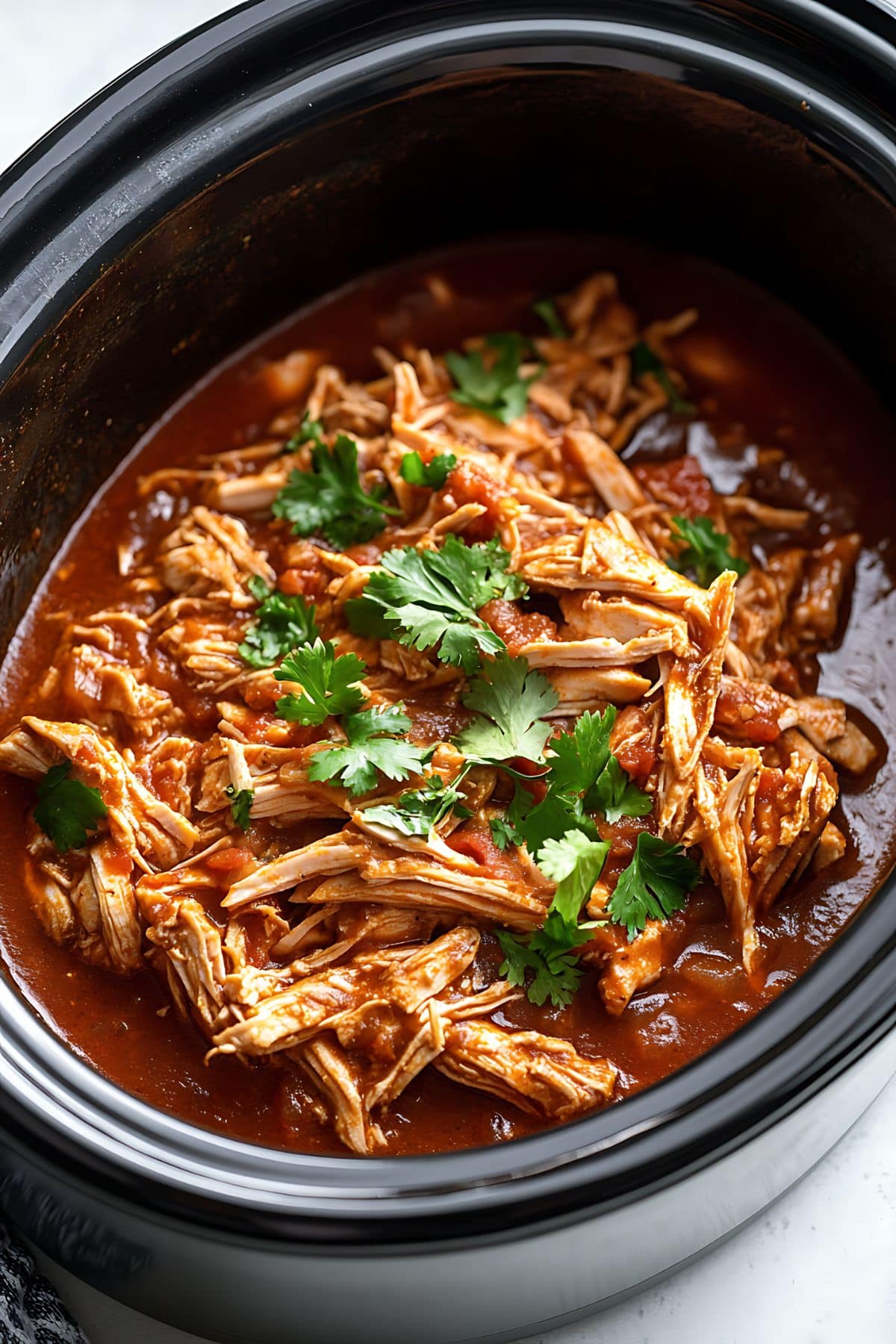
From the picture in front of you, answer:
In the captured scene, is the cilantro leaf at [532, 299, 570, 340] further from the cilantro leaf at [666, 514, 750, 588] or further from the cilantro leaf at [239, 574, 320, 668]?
the cilantro leaf at [239, 574, 320, 668]

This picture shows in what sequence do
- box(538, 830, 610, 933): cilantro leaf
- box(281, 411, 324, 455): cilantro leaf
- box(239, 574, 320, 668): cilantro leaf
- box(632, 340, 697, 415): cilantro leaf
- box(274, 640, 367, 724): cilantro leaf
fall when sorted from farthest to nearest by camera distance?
1. box(632, 340, 697, 415): cilantro leaf
2. box(281, 411, 324, 455): cilantro leaf
3. box(239, 574, 320, 668): cilantro leaf
4. box(274, 640, 367, 724): cilantro leaf
5. box(538, 830, 610, 933): cilantro leaf

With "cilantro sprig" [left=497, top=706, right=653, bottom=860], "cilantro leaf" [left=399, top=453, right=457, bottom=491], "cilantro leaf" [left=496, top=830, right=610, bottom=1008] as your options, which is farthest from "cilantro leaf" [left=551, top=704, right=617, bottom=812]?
"cilantro leaf" [left=399, top=453, right=457, bottom=491]

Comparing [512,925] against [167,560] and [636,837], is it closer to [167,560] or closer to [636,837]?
[636,837]

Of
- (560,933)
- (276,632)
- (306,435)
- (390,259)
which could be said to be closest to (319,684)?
Answer: (276,632)

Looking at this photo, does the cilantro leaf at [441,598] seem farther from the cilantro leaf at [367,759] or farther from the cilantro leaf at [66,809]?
the cilantro leaf at [66,809]

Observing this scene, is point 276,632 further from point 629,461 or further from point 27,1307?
point 27,1307

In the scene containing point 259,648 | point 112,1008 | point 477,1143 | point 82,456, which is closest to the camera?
point 477,1143

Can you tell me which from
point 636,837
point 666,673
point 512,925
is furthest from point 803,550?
point 512,925
